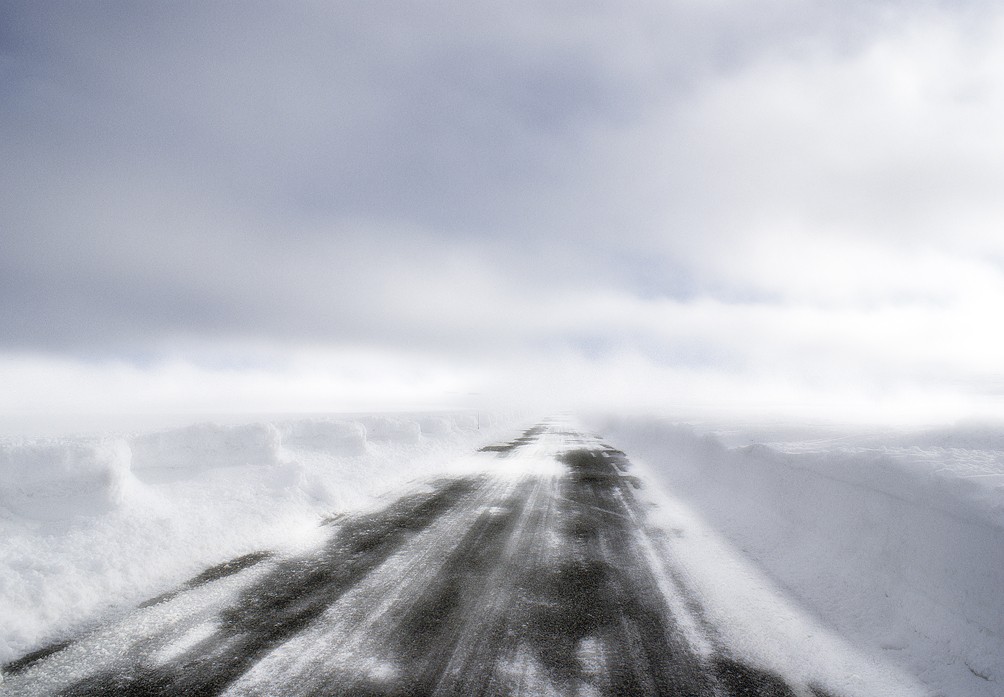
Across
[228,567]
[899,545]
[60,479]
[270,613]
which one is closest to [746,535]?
[899,545]

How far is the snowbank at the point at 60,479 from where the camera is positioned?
6703mm

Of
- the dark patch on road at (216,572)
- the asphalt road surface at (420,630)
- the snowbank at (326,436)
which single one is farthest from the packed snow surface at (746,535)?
the snowbank at (326,436)

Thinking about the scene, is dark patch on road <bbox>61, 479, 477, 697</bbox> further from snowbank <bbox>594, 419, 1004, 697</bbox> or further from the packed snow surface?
snowbank <bbox>594, 419, 1004, 697</bbox>

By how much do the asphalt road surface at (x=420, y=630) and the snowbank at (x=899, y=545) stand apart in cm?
164

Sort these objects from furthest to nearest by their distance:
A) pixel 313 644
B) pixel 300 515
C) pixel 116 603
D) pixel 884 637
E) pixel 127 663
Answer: pixel 300 515 → pixel 116 603 → pixel 884 637 → pixel 313 644 → pixel 127 663

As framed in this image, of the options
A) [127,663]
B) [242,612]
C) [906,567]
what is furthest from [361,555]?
[906,567]

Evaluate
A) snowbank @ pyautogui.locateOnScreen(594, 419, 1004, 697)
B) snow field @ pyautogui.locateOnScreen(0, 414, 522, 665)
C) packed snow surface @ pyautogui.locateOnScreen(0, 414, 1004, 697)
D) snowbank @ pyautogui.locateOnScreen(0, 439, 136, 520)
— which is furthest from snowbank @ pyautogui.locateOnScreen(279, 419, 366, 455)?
snowbank @ pyautogui.locateOnScreen(594, 419, 1004, 697)

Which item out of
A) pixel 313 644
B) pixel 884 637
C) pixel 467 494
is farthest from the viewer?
pixel 467 494

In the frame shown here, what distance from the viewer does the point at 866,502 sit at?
625cm

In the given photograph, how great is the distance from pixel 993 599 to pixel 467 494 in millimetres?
8436

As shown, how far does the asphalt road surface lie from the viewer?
3531mm

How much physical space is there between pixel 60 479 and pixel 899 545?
11.7 m

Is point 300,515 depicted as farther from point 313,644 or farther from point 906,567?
point 906,567

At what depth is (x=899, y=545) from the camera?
535 cm
